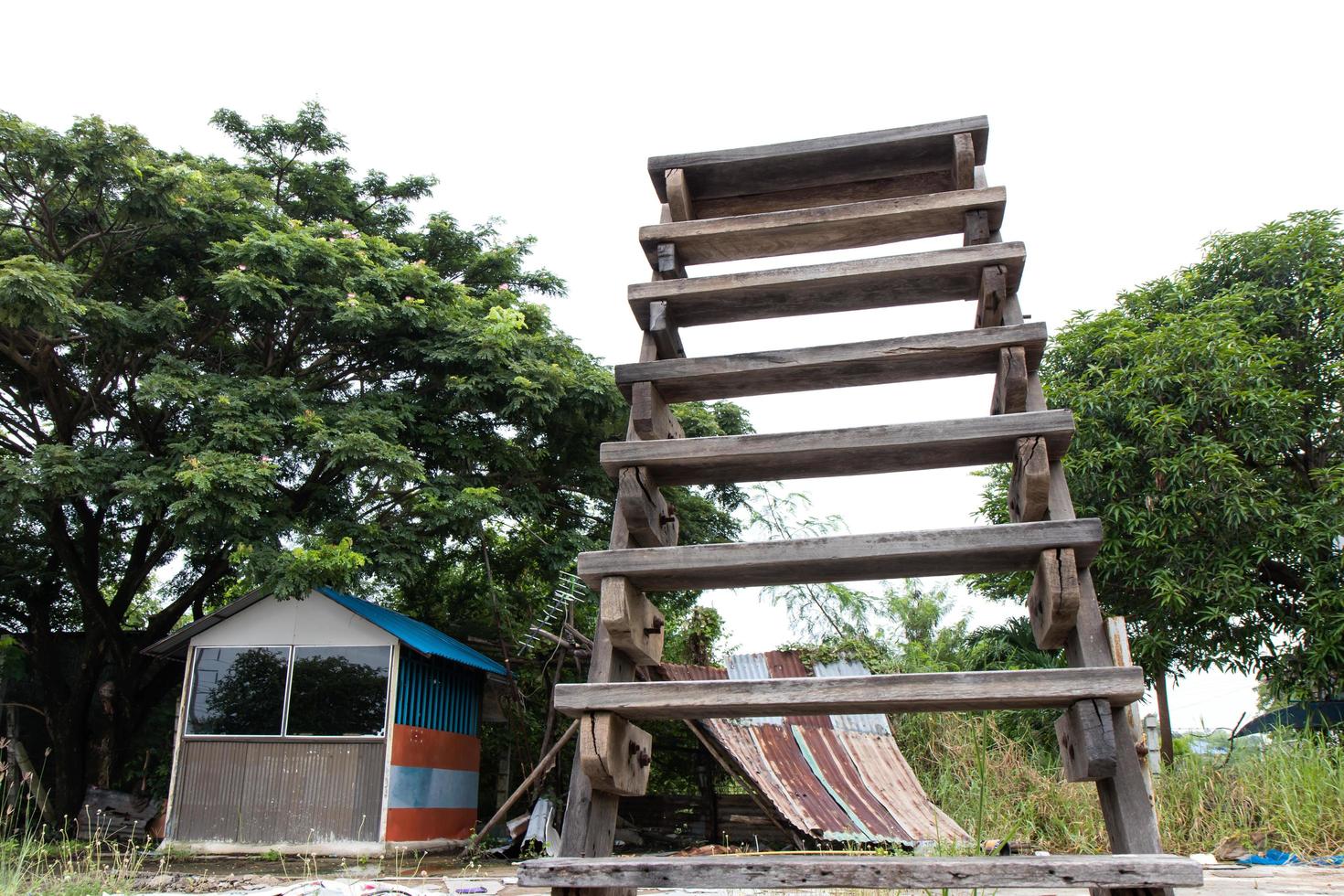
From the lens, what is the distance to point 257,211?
1216 centimetres

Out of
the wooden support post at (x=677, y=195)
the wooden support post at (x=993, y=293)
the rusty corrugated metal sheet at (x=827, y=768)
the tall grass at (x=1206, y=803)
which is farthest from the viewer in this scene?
the rusty corrugated metal sheet at (x=827, y=768)

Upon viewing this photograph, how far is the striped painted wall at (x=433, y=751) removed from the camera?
33.0 ft

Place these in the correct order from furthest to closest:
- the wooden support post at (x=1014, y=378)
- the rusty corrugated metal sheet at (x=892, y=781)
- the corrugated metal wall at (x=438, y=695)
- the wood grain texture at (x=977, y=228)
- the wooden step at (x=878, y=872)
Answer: the corrugated metal wall at (x=438, y=695)
the rusty corrugated metal sheet at (x=892, y=781)
the wood grain texture at (x=977, y=228)
the wooden support post at (x=1014, y=378)
the wooden step at (x=878, y=872)

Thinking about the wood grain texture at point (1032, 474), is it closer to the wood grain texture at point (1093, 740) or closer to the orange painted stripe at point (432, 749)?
the wood grain texture at point (1093, 740)

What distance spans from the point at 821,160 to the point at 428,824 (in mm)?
9315

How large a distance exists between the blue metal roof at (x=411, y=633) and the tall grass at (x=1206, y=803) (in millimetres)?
5713

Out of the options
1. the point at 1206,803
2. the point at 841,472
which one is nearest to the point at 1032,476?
the point at 841,472

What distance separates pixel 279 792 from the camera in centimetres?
993

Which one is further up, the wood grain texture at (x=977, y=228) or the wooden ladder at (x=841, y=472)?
the wood grain texture at (x=977, y=228)

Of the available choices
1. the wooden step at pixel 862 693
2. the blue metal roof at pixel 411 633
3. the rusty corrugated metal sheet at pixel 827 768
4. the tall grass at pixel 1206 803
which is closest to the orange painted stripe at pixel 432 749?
the blue metal roof at pixel 411 633

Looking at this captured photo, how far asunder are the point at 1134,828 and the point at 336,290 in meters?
10.7

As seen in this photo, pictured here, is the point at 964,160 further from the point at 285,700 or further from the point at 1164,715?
the point at 1164,715

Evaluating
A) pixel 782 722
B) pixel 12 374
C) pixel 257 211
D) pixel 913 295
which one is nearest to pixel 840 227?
pixel 913 295

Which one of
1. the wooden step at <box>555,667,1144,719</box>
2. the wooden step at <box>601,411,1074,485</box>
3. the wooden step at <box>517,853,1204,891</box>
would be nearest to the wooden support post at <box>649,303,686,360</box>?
the wooden step at <box>601,411,1074,485</box>
